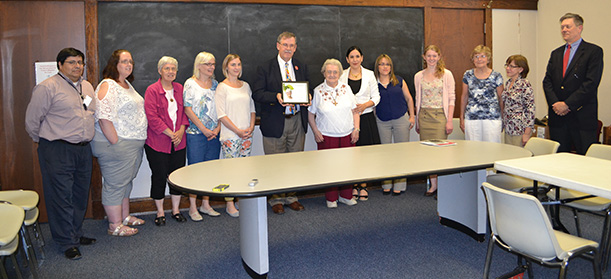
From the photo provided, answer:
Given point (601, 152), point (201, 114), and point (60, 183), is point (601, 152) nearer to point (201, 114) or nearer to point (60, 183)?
point (201, 114)

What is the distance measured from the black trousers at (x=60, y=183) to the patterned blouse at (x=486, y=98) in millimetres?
3926

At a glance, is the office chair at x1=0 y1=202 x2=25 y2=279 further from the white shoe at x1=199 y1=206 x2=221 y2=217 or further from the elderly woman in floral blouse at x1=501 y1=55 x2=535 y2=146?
the elderly woman in floral blouse at x1=501 y1=55 x2=535 y2=146

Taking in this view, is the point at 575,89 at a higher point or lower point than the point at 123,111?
higher

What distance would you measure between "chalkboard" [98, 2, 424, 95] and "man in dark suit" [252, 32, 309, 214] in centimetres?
61

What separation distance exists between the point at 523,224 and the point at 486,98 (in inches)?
111

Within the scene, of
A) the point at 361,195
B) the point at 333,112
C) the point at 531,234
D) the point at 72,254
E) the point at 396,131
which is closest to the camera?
the point at 531,234

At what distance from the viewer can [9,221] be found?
95.4 inches

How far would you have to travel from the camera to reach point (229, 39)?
5.02 metres

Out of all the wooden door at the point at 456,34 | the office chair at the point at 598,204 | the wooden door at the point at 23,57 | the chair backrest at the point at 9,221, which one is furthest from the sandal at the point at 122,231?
the wooden door at the point at 456,34

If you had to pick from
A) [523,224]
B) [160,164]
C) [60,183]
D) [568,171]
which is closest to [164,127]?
[160,164]

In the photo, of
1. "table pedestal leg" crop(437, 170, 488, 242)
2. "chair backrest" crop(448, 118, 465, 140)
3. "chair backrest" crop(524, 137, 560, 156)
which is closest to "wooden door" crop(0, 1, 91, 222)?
"table pedestal leg" crop(437, 170, 488, 242)

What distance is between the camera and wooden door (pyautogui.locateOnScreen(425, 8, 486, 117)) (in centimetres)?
578

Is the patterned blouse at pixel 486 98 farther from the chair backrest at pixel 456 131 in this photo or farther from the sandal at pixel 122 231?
the sandal at pixel 122 231

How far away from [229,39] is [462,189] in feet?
9.91
